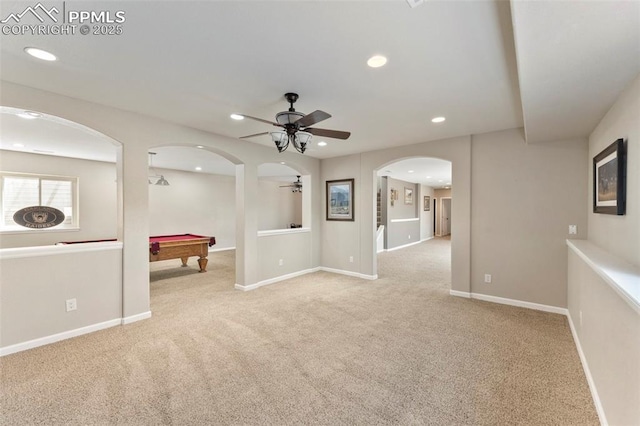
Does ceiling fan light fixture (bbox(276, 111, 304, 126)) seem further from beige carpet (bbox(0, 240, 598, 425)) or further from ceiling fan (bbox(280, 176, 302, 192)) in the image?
ceiling fan (bbox(280, 176, 302, 192))

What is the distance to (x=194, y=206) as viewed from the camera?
28.1 feet

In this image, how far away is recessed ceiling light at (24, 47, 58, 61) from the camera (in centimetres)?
204

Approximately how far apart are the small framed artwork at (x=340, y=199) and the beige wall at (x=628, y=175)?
3684 mm

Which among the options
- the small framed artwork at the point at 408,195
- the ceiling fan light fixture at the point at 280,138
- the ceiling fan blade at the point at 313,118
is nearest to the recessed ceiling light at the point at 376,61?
the ceiling fan blade at the point at 313,118

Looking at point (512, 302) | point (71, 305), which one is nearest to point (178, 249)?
point (71, 305)

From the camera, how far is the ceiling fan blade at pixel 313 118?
7.52 feet

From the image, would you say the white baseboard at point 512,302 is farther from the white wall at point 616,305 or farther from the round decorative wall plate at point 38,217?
the round decorative wall plate at point 38,217

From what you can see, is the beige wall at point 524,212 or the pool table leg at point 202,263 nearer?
the beige wall at point 524,212

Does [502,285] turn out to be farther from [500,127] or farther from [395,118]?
[395,118]

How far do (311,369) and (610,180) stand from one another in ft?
9.75

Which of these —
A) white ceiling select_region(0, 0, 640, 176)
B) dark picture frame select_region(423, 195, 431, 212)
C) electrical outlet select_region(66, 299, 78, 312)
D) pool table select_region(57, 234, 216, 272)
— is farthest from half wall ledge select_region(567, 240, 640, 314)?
dark picture frame select_region(423, 195, 431, 212)

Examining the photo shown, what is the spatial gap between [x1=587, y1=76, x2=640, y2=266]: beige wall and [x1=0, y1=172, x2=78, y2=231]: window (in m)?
8.87

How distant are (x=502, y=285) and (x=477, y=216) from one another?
1062mm

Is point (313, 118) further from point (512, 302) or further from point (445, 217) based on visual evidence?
point (445, 217)
